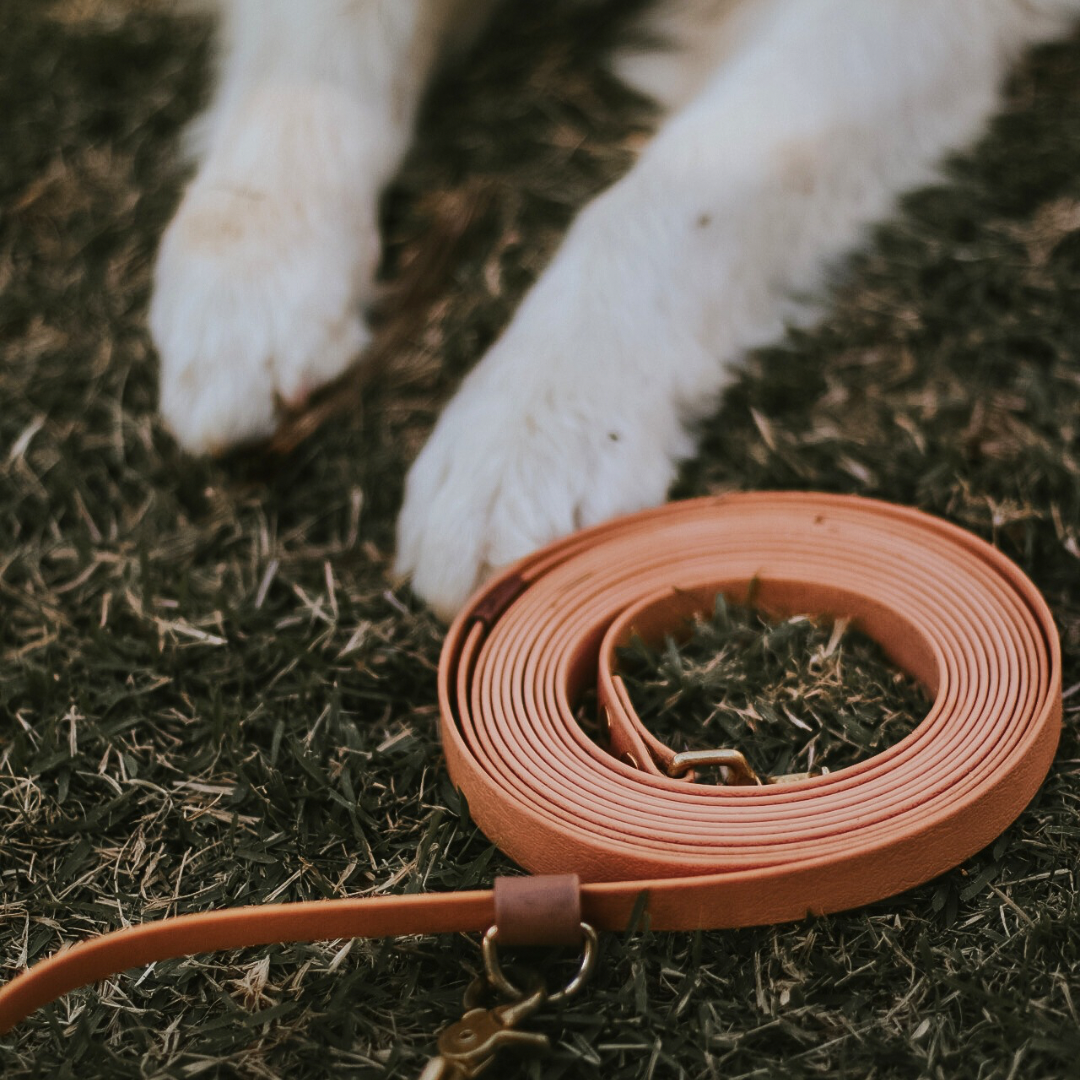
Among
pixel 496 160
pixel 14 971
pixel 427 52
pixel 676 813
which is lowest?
pixel 14 971

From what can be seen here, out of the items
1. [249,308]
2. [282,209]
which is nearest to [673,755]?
[249,308]

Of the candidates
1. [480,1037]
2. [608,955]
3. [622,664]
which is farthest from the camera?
[622,664]

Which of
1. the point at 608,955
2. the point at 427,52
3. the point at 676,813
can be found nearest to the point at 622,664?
the point at 676,813

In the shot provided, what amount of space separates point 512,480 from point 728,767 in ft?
1.48

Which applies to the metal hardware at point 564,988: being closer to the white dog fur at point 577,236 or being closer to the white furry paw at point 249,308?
the white dog fur at point 577,236

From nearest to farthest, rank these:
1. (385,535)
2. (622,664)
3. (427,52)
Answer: (622,664) → (385,535) → (427,52)

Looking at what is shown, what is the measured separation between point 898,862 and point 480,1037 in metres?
0.41

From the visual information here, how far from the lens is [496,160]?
2.09 m

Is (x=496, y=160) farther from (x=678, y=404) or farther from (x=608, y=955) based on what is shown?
(x=608, y=955)

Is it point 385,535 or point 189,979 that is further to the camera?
point 385,535

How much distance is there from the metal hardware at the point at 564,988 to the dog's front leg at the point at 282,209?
0.85 meters

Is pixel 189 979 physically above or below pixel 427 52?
below

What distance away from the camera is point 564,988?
98cm

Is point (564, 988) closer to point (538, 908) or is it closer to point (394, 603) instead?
point (538, 908)
